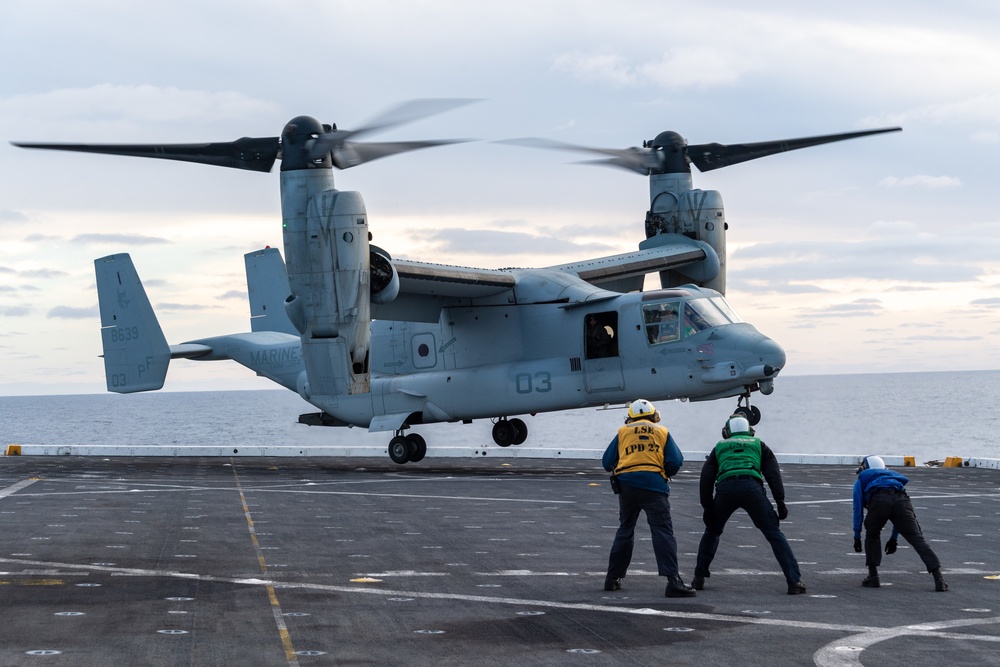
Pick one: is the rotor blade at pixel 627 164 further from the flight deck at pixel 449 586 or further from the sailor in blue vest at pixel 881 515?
the sailor in blue vest at pixel 881 515

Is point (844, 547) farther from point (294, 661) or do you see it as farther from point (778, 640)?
point (294, 661)

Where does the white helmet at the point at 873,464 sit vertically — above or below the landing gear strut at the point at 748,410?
below

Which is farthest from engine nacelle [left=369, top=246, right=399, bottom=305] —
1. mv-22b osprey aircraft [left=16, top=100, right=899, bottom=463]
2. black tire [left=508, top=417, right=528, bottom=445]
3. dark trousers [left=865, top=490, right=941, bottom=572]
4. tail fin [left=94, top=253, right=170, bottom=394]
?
dark trousers [left=865, top=490, right=941, bottom=572]

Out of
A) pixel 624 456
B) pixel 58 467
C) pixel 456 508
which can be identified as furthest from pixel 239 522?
pixel 58 467

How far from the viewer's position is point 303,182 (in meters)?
24.9

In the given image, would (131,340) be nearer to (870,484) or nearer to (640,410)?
(640,410)

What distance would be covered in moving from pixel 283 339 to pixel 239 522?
16384 millimetres

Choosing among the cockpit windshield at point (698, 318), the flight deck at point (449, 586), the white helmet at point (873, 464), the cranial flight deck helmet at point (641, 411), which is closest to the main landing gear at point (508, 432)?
the cockpit windshield at point (698, 318)

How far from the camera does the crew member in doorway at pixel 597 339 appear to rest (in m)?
26.7

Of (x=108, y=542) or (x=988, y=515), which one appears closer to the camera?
(x=108, y=542)

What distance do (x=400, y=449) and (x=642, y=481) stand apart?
18934 mm

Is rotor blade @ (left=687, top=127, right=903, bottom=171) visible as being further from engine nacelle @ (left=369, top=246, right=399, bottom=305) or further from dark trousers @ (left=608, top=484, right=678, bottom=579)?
dark trousers @ (left=608, top=484, right=678, bottom=579)

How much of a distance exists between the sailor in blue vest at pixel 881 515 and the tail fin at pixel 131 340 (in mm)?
24099

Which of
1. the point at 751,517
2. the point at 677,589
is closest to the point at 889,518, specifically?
the point at 751,517
